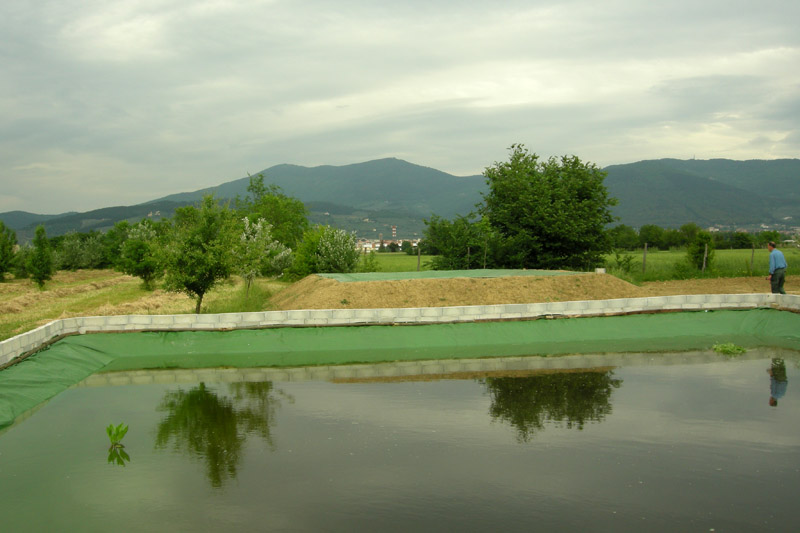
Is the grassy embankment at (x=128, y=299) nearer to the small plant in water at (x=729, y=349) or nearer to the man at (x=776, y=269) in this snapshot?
the man at (x=776, y=269)

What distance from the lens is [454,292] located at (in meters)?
20.4

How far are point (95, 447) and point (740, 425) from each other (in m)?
10.5

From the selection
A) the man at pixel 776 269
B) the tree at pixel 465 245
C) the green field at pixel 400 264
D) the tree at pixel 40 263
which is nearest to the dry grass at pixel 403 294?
the man at pixel 776 269

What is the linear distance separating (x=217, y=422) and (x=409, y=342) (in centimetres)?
672

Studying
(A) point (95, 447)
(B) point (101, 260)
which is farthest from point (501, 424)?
(B) point (101, 260)

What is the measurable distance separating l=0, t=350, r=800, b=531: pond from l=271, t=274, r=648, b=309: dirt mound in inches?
250

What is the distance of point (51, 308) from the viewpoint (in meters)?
23.1

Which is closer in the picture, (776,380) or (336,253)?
(776,380)

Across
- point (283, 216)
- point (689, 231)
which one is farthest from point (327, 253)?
point (689, 231)

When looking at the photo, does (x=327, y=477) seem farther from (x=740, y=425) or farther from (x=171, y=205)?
(x=171, y=205)

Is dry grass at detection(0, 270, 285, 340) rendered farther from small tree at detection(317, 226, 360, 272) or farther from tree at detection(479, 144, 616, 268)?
tree at detection(479, 144, 616, 268)

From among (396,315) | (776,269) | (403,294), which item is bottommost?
A: (396,315)

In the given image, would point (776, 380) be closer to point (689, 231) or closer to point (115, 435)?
point (115, 435)

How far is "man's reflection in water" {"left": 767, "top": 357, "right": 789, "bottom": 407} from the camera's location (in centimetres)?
1119
